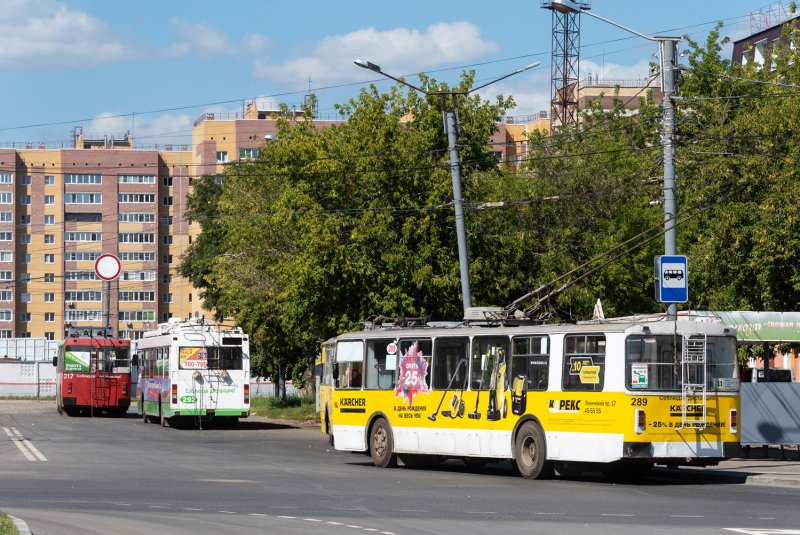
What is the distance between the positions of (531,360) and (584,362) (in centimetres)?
131

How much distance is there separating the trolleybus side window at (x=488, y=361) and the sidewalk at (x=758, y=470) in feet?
11.4

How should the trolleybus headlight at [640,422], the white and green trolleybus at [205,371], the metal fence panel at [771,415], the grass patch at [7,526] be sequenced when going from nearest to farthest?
the grass patch at [7,526]
the trolleybus headlight at [640,422]
the metal fence panel at [771,415]
the white and green trolleybus at [205,371]

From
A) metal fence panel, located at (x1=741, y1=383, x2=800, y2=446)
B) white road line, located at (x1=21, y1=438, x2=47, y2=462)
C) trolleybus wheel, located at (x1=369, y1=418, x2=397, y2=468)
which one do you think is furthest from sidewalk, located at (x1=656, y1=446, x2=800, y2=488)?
white road line, located at (x1=21, y1=438, x2=47, y2=462)

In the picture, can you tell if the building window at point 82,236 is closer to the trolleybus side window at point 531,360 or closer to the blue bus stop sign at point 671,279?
the trolleybus side window at point 531,360

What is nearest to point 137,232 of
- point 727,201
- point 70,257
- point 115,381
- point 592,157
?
point 70,257

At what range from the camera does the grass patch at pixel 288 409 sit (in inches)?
2016

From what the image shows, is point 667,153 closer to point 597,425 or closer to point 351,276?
point 597,425

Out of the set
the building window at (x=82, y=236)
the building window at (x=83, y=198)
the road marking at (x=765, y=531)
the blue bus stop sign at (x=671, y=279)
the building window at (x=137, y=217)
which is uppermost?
the building window at (x=83, y=198)

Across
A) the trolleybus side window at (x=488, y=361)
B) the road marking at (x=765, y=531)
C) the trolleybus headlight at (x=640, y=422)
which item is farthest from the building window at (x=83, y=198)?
the road marking at (x=765, y=531)

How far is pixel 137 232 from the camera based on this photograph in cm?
14800

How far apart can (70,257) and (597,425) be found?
13027 centimetres

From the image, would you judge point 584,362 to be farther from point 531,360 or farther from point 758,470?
point 758,470

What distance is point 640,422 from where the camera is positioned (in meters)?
21.1

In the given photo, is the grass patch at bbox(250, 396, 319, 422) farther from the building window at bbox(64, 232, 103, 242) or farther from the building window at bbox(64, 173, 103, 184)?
the building window at bbox(64, 232, 103, 242)
